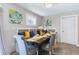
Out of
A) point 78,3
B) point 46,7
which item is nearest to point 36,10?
point 46,7

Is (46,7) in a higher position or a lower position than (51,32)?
higher

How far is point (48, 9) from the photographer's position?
1.61 m

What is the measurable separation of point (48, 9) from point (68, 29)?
44 cm

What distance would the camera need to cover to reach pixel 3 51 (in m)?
1.58

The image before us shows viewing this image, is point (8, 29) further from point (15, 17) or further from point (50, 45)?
point (50, 45)

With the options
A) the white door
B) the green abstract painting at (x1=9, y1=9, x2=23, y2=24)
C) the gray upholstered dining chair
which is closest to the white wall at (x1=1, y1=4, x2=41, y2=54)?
the green abstract painting at (x1=9, y1=9, x2=23, y2=24)

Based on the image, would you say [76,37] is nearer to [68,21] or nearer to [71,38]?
[71,38]

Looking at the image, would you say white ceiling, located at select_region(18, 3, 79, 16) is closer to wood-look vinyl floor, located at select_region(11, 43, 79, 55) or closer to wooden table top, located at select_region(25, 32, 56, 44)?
wooden table top, located at select_region(25, 32, 56, 44)

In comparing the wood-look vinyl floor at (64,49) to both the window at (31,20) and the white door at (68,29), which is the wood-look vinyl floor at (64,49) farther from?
the window at (31,20)

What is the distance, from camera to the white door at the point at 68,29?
157 centimetres

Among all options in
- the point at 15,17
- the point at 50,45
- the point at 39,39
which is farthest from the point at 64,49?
the point at 15,17

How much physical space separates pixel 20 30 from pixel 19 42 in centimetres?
19

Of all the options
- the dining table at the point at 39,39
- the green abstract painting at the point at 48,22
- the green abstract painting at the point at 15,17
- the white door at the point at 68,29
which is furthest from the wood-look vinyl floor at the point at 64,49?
the green abstract painting at the point at 15,17

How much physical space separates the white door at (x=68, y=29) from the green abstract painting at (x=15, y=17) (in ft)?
2.19
